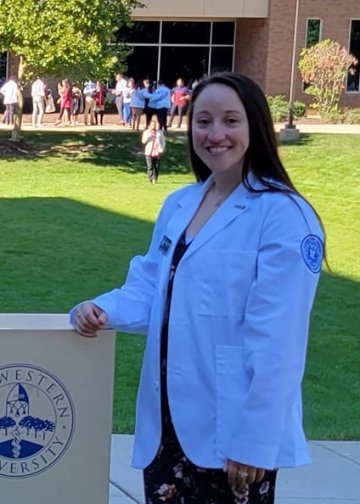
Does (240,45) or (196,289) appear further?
(240,45)

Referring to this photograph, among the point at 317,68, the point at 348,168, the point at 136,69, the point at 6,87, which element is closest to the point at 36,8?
the point at 6,87

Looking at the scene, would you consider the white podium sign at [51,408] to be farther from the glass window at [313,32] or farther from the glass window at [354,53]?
the glass window at [354,53]

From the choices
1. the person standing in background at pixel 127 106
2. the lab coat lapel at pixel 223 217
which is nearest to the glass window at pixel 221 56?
the person standing in background at pixel 127 106

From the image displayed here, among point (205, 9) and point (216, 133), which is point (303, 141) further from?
point (216, 133)

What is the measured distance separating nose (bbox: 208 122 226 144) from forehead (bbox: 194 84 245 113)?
0.15 ft

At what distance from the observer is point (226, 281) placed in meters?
2.69

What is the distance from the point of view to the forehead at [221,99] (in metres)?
2.77

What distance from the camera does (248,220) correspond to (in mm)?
2725

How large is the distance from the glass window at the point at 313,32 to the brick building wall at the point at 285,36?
19cm

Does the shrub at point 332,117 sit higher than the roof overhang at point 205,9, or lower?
lower

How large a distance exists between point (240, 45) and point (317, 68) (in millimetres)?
6446

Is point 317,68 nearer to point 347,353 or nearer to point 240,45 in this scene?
point 240,45

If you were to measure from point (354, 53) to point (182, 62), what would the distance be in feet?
21.4

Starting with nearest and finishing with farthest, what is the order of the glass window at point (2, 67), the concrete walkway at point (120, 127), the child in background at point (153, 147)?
the child in background at point (153, 147)
the concrete walkway at point (120, 127)
the glass window at point (2, 67)
